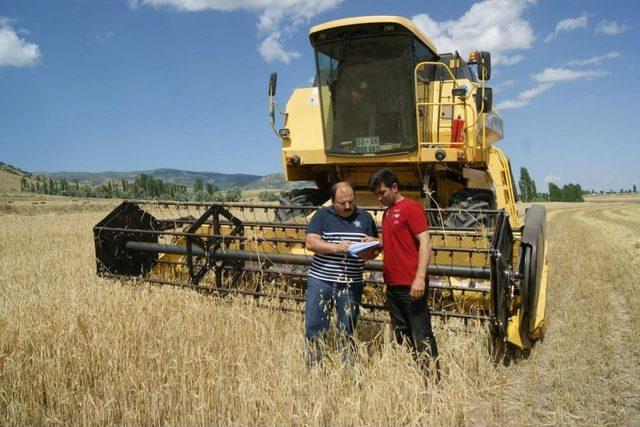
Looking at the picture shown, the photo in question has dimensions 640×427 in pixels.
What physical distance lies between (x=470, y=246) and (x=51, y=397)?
313cm

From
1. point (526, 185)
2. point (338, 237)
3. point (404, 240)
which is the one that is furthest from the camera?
point (526, 185)

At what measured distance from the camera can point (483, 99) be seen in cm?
545

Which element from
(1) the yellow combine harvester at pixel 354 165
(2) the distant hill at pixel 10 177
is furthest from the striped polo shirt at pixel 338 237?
(2) the distant hill at pixel 10 177

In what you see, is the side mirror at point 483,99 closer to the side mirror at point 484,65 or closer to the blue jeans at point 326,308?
the side mirror at point 484,65

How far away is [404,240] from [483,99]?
2795 mm

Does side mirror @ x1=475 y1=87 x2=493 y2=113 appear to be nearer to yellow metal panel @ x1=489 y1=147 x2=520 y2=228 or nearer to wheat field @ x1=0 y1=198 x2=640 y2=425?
yellow metal panel @ x1=489 y1=147 x2=520 y2=228

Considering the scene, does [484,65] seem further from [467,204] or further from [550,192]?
[550,192]

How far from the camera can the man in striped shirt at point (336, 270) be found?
3.34m

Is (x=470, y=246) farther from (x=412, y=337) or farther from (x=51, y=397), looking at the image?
(x=51, y=397)

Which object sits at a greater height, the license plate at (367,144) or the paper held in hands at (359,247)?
the license plate at (367,144)

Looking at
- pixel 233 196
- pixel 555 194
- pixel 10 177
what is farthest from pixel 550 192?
pixel 10 177

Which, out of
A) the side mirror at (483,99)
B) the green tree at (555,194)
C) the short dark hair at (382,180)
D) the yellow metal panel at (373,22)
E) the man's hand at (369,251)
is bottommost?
the green tree at (555,194)

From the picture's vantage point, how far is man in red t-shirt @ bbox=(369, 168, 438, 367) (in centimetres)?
320

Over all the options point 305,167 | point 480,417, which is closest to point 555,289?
point 305,167
